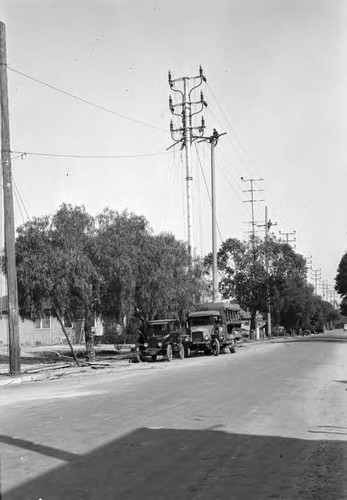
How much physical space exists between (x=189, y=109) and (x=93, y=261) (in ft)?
81.2

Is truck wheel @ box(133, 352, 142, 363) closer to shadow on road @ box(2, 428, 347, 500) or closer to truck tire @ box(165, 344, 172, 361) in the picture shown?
truck tire @ box(165, 344, 172, 361)

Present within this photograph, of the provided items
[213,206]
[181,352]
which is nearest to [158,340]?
[181,352]

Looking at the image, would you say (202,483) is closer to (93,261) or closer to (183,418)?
(183,418)

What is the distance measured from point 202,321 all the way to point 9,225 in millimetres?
17732

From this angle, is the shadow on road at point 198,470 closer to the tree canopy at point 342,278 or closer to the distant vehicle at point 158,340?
the distant vehicle at point 158,340

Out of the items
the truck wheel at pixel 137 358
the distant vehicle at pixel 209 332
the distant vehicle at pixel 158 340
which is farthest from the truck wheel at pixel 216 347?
the truck wheel at pixel 137 358

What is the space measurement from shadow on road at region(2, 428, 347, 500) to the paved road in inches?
0.4

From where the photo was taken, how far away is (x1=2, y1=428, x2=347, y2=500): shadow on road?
5.84 metres

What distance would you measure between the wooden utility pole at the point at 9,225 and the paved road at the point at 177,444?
5.59 meters

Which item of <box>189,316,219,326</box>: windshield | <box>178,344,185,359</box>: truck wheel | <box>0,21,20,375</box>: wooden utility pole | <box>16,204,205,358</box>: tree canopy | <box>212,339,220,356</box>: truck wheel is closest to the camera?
<box>0,21,20,375</box>: wooden utility pole

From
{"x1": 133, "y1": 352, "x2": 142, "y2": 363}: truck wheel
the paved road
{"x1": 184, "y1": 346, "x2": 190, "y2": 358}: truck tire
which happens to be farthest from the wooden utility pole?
{"x1": 184, "y1": 346, "x2": 190, "y2": 358}: truck tire

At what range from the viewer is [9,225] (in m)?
20.8

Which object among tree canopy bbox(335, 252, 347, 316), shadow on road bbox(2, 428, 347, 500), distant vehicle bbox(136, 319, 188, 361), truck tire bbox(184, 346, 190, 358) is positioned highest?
tree canopy bbox(335, 252, 347, 316)

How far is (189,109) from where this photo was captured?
48.4 metres
